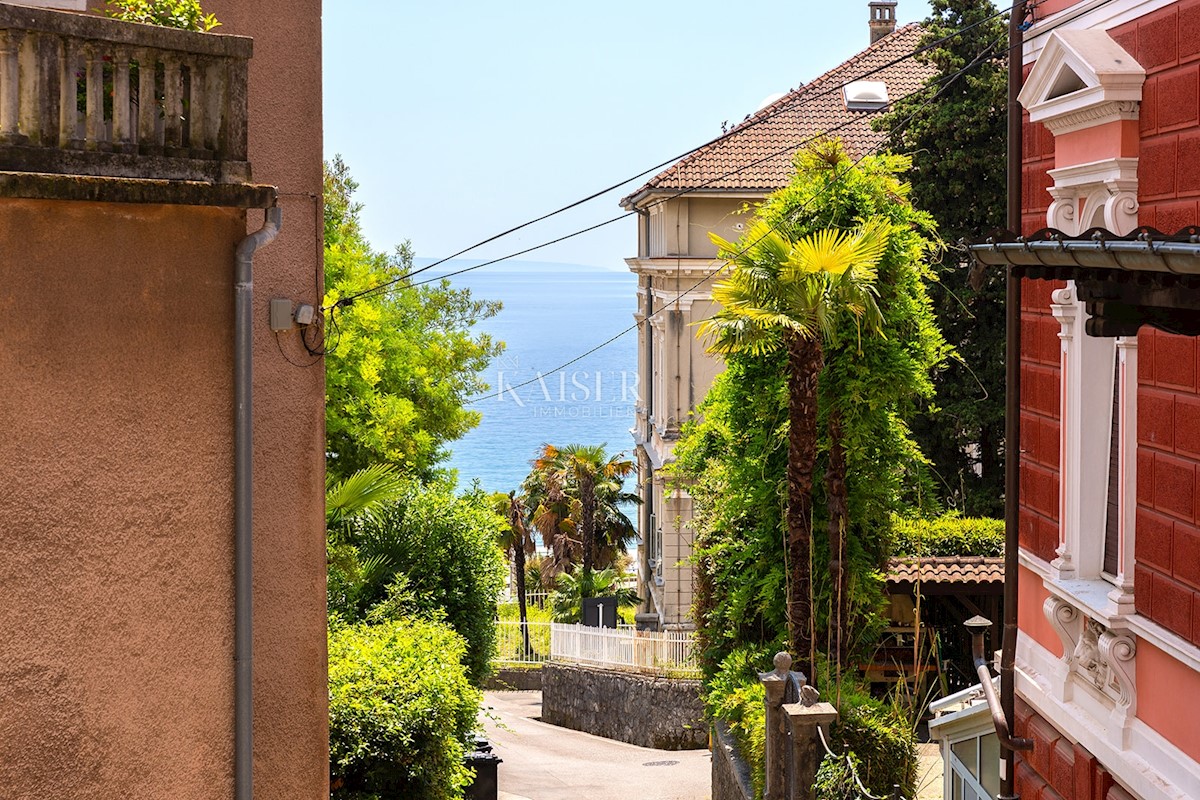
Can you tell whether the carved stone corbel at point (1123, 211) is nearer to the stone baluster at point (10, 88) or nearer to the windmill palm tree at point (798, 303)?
the stone baluster at point (10, 88)

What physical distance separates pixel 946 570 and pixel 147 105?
54.2ft

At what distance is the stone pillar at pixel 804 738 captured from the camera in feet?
42.0

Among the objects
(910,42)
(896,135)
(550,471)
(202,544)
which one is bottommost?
(550,471)

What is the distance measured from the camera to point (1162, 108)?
732 cm

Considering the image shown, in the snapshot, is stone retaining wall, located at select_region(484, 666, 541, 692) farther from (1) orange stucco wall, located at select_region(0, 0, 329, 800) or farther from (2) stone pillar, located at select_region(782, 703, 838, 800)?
(1) orange stucco wall, located at select_region(0, 0, 329, 800)

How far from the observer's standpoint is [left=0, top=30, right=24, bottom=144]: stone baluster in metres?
6.02

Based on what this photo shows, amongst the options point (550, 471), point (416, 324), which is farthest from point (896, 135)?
point (550, 471)

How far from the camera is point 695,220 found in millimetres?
31062

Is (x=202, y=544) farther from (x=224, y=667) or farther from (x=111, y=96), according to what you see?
(x=111, y=96)

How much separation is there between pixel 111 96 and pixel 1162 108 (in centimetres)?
488

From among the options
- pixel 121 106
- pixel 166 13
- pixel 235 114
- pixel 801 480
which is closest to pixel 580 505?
pixel 801 480

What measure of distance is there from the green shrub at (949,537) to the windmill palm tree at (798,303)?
6.39 metres

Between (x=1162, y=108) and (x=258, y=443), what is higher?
(x=1162, y=108)

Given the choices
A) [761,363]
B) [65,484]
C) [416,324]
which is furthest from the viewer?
[416,324]
